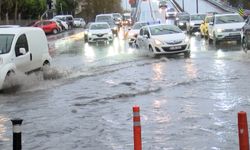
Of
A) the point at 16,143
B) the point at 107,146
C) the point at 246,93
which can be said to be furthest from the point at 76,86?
the point at 16,143

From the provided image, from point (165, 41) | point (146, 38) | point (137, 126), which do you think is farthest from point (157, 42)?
point (137, 126)

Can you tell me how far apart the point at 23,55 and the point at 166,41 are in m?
9.32

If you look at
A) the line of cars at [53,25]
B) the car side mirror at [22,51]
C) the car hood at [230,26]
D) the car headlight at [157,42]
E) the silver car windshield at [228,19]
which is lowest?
the line of cars at [53,25]

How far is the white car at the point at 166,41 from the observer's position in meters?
23.4

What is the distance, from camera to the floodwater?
8.47 meters

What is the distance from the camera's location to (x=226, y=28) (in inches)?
1155

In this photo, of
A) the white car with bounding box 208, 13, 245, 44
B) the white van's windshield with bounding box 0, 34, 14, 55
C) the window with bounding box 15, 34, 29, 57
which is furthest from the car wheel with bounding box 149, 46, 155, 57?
the white van's windshield with bounding box 0, 34, 14, 55

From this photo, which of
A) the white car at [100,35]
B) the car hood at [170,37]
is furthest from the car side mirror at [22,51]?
the white car at [100,35]

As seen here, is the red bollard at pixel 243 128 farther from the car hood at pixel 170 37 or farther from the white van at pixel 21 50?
the car hood at pixel 170 37

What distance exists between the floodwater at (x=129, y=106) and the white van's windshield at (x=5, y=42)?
774mm

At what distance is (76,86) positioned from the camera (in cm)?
1542

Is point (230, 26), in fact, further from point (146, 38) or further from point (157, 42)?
point (157, 42)

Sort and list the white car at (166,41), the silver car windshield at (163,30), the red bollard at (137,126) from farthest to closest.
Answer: the silver car windshield at (163,30) < the white car at (166,41) < the red bollard at (137,126)

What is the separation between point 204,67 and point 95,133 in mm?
10368
